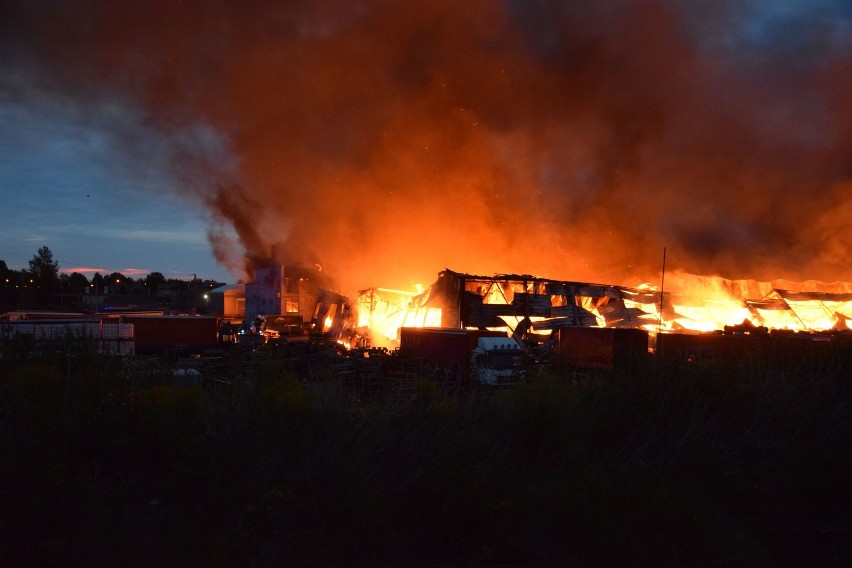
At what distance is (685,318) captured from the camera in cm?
2231

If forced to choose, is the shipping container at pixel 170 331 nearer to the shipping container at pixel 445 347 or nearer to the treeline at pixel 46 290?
the shipping container at pixel 445 347

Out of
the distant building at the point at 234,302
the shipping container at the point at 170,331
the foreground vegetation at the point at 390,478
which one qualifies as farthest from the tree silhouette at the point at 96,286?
the foreground vegetation at the point at 390,478

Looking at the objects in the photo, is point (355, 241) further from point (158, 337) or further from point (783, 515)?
point (783, 515)

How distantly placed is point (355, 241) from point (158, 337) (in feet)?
43.5

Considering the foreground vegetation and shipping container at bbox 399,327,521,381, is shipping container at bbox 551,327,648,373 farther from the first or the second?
the foreground vegetation

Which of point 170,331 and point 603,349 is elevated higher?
point 603,349

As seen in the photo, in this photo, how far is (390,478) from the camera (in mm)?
5402

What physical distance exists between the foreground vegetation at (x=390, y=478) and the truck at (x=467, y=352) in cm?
406

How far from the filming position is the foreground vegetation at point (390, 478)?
4.48 m

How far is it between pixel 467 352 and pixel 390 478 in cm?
824

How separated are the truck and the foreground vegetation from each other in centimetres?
406

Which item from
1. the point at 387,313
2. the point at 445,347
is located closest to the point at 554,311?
the point at 387,313

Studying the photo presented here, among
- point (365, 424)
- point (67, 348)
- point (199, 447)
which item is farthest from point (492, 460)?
point (67, 348)

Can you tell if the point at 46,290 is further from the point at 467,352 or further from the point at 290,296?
the point at 467,352
